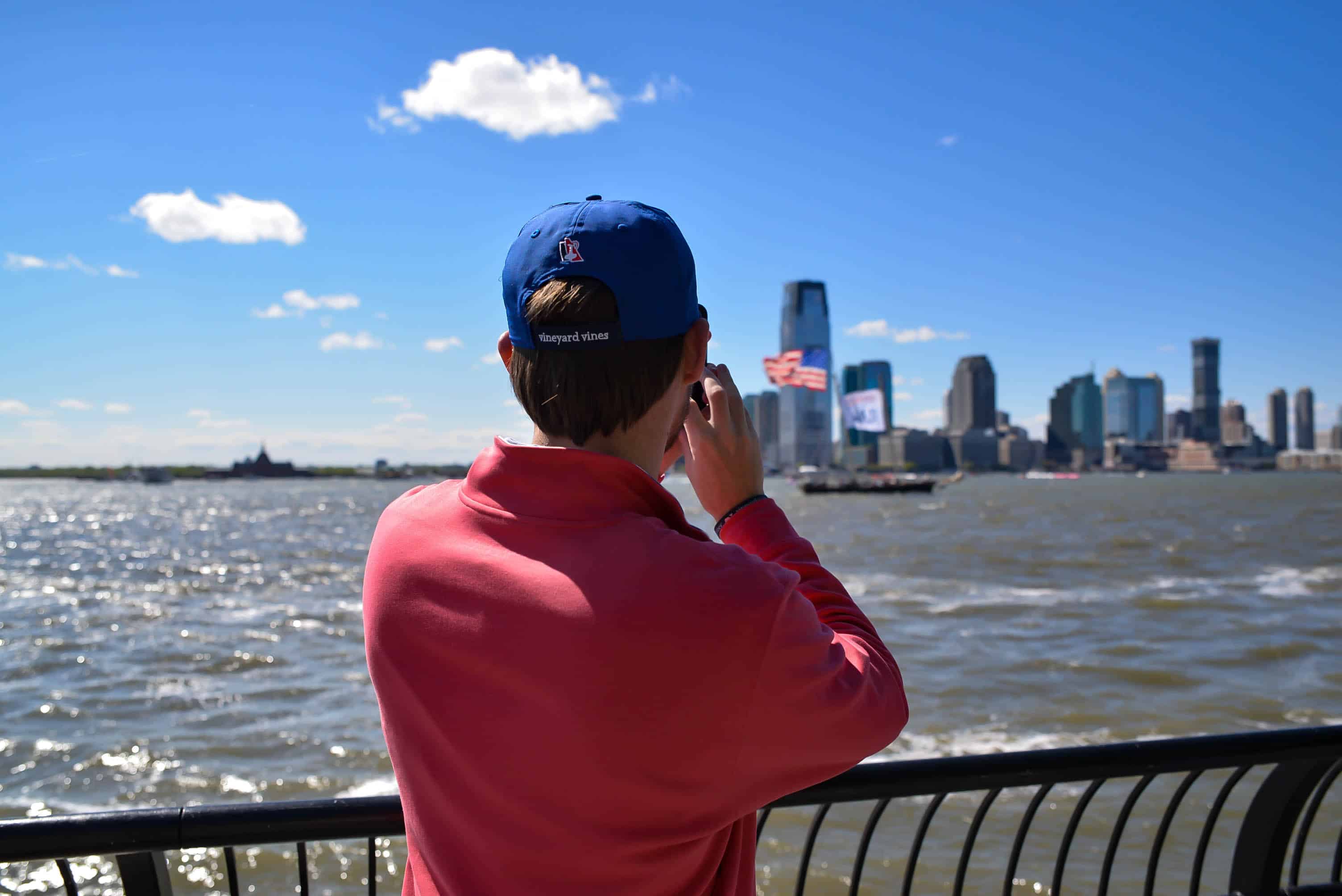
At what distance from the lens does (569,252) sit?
1.27 meters

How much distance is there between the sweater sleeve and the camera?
113 centimetres

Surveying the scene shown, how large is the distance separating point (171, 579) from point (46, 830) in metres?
29.8

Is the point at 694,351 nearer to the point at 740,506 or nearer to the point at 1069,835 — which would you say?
the point at 740,506

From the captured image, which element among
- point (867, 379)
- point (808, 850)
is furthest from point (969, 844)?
point (867, 379)

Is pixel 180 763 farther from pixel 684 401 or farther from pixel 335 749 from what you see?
pixel 684 401

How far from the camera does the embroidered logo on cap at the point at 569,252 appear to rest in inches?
49.9

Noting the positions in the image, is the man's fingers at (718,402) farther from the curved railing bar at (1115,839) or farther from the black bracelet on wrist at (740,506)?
the curved railing bar at (1115,839)

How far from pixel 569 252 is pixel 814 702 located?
664 millimetres

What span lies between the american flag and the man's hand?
49.7 meters

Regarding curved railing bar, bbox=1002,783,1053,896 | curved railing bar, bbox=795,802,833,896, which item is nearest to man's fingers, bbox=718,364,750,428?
curved railing bar, bbox=795,802,833,896

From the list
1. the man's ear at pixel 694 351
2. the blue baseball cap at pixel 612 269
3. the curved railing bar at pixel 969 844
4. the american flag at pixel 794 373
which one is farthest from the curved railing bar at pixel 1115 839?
the american flag at pixel 794 373

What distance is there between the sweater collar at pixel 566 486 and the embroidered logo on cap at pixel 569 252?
256 millimetres

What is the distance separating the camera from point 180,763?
10.6 m

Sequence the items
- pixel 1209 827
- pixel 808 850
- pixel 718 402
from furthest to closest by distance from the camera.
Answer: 1. pixel 1209 827
2. pixel 808 850
3. pixel 718 402
